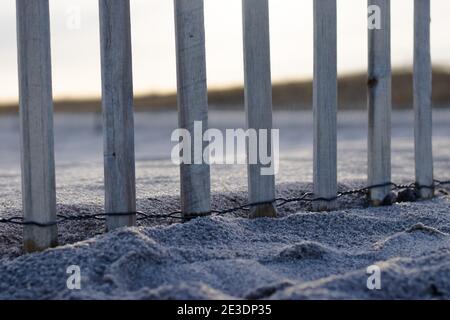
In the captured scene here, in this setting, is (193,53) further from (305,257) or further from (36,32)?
(305,257)

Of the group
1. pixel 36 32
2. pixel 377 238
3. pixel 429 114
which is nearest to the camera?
pixel 36 32

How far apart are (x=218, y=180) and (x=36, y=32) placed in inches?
85.9

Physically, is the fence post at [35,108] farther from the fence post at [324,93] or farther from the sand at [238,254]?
Result: the fence post at [324,93]

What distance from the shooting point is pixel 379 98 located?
370cm

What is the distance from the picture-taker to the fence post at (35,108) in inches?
108

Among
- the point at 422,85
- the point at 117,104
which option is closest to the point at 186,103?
the point at 117,104

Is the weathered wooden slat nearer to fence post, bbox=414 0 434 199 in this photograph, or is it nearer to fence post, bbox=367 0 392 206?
fence post, bbox=367 0 392 206

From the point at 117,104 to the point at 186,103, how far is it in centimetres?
33

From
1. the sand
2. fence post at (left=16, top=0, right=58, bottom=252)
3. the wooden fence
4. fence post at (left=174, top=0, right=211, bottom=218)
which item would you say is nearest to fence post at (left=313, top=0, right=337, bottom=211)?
the wooden fence

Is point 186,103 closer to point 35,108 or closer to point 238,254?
point 35,108

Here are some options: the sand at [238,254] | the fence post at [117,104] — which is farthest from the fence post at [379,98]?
the fence post at [117,104]

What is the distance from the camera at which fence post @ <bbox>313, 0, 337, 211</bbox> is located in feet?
11.1

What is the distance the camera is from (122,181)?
9.55ft

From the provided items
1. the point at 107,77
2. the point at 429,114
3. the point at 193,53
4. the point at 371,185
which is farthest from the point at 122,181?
the point at 429,114
